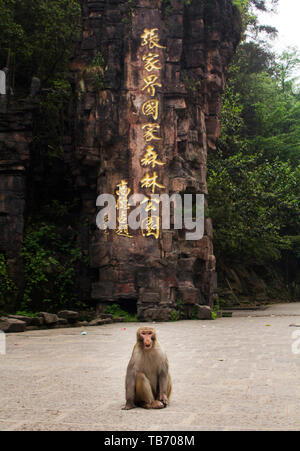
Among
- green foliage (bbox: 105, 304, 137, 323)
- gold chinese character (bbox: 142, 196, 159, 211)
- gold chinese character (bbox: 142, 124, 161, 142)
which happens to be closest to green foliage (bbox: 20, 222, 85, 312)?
green foliage (bbox: 105, 304, 137, 323)

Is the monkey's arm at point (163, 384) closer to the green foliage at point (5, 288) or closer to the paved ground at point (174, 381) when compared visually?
the paved ground at point (174, 381)

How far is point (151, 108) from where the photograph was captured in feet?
51.0

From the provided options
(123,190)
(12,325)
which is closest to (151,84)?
(123,190)

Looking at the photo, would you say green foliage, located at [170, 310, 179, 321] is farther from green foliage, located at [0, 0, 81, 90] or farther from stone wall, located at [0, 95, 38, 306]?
green foliage, located at [0, 0, 81, 90]

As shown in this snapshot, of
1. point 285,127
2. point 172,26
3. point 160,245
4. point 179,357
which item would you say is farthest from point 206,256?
point 285,127

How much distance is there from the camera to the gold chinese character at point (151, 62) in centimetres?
1573

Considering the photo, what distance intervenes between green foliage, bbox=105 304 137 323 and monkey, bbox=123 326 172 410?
33.3ft

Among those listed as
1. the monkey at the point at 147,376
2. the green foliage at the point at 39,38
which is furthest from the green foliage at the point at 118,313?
the monkey at the point at 147,376

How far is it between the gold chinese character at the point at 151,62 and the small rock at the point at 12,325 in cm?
826

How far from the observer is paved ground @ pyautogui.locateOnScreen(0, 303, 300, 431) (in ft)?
13.3

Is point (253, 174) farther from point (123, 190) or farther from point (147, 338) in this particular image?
point (147, 338)

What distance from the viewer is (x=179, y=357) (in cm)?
784

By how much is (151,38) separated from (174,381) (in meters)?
12.4
